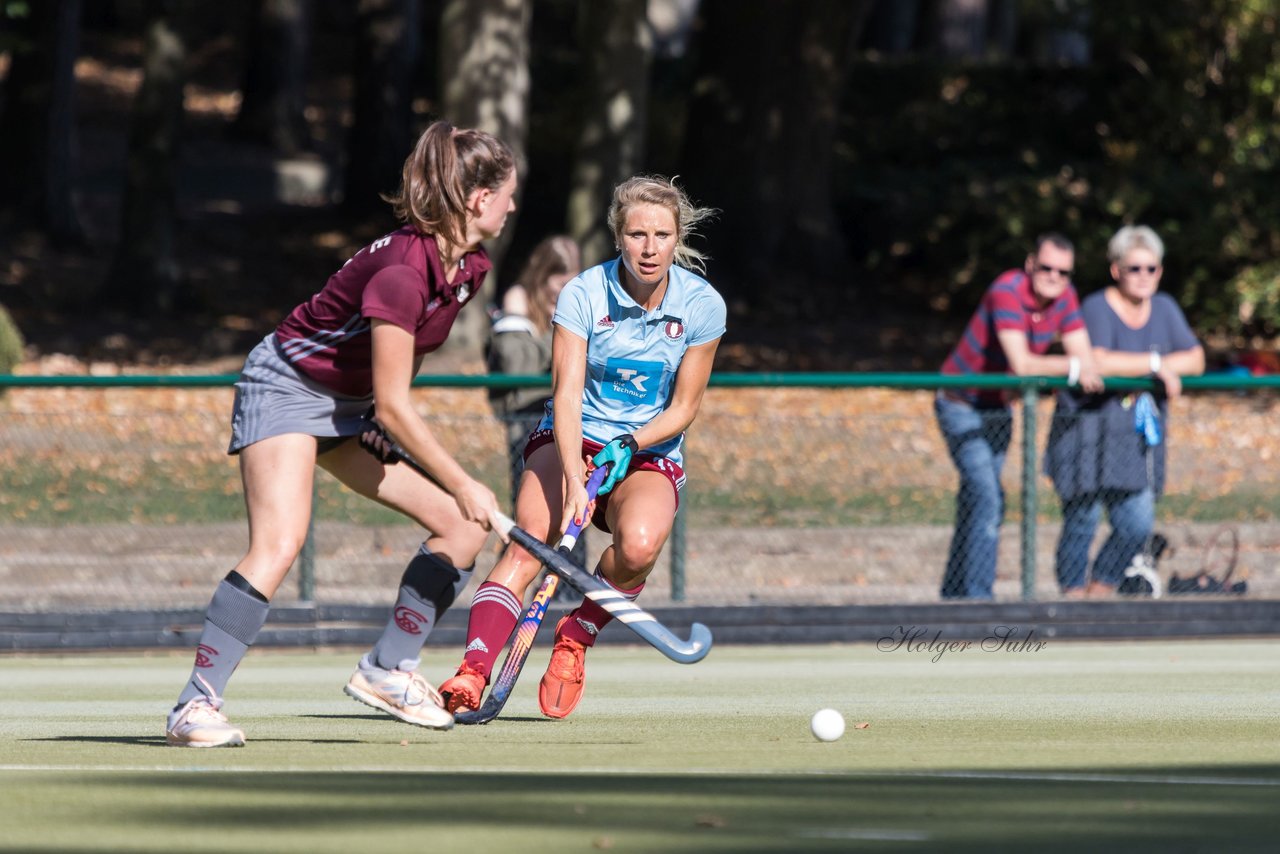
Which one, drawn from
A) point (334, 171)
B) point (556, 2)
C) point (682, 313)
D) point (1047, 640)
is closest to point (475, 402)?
point (1047, 640)

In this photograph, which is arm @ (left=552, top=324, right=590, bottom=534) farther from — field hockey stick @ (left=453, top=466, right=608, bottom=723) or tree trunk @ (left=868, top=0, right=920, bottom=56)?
tree trunk @ (left=868, top=0, right=920, bottom=56)

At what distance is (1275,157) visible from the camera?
2192 centimetres

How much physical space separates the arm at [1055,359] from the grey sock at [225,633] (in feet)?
21.6

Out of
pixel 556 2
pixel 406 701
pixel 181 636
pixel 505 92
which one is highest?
pixel 556 2

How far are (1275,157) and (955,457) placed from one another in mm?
11328

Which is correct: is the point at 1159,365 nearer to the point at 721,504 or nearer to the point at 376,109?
the point at 721,504

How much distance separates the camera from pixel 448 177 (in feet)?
21.1

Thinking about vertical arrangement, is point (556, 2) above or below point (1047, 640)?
above

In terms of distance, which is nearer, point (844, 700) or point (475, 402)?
point (844, 700)

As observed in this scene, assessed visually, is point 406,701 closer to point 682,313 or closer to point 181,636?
point 682,313

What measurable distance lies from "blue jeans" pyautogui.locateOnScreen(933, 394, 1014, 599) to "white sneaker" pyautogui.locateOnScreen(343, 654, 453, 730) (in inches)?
223

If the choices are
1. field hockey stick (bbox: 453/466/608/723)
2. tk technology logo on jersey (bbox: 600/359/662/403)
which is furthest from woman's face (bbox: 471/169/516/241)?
field hockey stick (bbox: 453/466/608/723)

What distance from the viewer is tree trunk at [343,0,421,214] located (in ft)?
95.0

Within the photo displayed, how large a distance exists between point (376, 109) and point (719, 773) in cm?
2445
